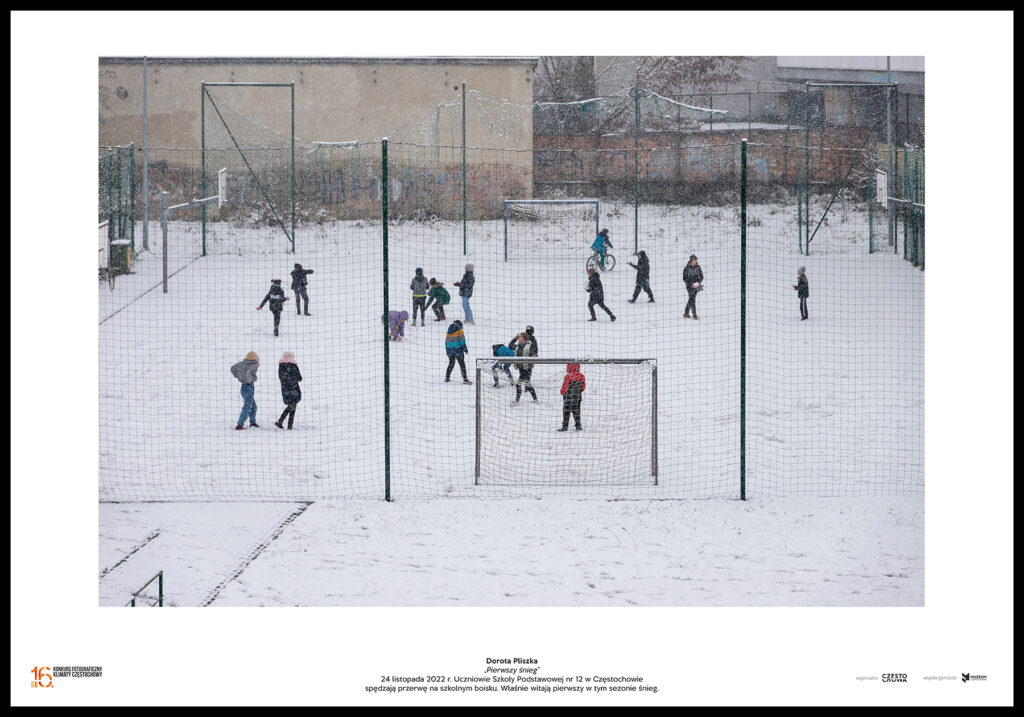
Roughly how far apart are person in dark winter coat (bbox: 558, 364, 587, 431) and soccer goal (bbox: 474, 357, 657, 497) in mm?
60

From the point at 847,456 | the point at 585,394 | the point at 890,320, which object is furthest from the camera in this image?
the point at 890,320

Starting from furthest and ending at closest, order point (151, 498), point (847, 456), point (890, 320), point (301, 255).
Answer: point (301, 255), point (890, 320), point (847, 456), point (151, 498)

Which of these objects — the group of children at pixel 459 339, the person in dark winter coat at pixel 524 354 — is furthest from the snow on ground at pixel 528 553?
the person in dark winter coat at pixel 524 354

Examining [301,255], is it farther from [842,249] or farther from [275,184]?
[842,249]

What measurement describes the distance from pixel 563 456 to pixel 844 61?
26.3 meters

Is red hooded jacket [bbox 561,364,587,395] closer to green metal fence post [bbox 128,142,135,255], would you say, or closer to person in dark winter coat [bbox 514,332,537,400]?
person in dark winter coat [bbox 514,332,537,400]

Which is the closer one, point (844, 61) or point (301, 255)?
point (301, 255)

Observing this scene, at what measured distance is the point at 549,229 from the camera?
34.0 meters

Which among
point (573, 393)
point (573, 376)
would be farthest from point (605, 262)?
point (573, 376)

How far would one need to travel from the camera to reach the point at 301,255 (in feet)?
101

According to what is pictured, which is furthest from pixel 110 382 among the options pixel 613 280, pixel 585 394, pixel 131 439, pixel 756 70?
pixel 756 70

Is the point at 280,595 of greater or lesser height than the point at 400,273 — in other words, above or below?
below

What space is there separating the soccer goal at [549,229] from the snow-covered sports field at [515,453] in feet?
11.5

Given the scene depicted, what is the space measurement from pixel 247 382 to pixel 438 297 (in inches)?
271
